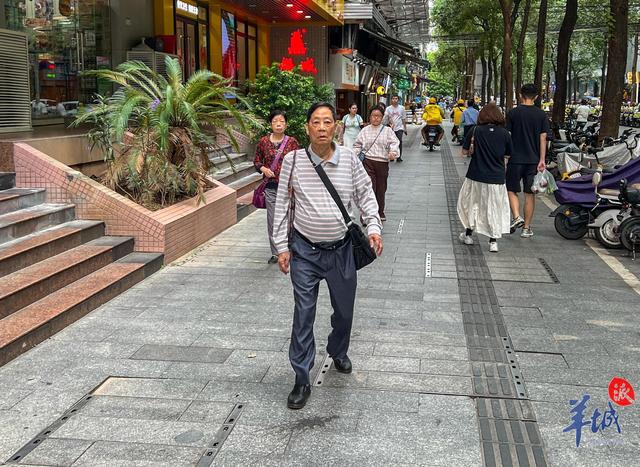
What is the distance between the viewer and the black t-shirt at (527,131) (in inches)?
365

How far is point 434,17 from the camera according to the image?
43.9 metres

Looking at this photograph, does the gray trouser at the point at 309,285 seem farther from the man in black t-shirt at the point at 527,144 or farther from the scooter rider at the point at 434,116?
the scooter rider at the point at 434,116

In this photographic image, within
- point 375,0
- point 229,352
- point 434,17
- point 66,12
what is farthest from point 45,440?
point 434,17

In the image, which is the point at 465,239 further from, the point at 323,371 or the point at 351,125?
the point at 351,125

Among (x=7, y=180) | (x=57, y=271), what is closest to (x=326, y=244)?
(x=57, y=271)

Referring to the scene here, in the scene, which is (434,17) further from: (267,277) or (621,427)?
(621,427)

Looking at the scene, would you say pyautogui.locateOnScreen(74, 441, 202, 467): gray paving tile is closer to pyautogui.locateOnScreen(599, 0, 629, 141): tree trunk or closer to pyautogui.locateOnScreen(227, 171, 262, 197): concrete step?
pyautogui.locateOnScreen(227, 171, 262, 197): concrete step

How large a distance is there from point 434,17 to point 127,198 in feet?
128

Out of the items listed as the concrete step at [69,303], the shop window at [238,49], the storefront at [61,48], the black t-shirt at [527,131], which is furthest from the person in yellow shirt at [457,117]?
the concrete step at [69,303]

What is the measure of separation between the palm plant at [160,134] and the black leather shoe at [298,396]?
446 centimetres

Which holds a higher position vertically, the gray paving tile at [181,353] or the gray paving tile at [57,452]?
the gray paving tile at [181,353]

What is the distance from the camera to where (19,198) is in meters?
7.20

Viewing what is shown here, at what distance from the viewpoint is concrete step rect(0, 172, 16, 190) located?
745 centimetres

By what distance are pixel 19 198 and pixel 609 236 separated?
668 cm
